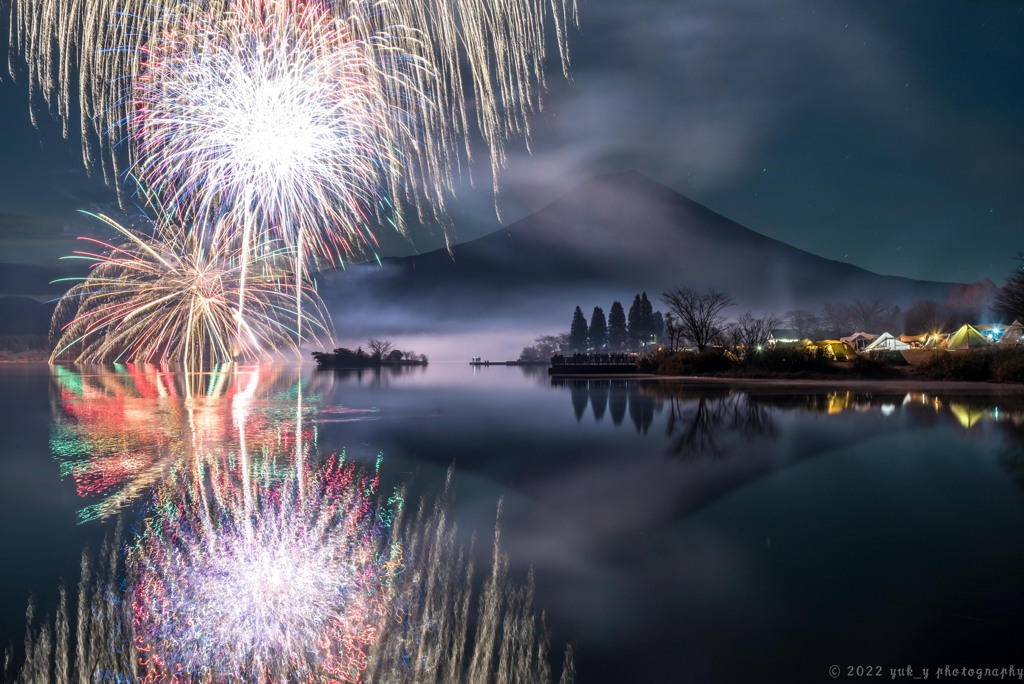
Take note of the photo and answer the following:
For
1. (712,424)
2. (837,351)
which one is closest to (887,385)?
(837,351)

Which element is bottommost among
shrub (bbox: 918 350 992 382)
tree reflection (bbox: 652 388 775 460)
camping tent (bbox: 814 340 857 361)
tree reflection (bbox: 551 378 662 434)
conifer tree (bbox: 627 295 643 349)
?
tree reflection (bbox: 551 378 662 434)

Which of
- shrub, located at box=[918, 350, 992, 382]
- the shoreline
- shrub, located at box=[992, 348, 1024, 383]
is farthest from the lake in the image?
shrub, located at box=[918, 350, 992, 382]

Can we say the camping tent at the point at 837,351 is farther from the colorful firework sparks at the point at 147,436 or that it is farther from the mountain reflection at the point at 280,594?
the mountain reflection at the point at 280,594

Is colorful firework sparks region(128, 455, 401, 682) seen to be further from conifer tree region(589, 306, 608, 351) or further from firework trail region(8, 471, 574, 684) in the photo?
conifer tree region(589, 306, 608, 351)

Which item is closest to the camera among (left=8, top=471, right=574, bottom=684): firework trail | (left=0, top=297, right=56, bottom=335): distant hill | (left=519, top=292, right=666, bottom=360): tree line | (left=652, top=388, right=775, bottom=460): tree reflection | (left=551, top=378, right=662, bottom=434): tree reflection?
(left=8, top=471, right=574, bottom=684): firework trail

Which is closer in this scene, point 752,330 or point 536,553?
point 536,553

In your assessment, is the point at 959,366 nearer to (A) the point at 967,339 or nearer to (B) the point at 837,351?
(B) the point at 837,351

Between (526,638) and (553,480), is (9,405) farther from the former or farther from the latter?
(526,638)
